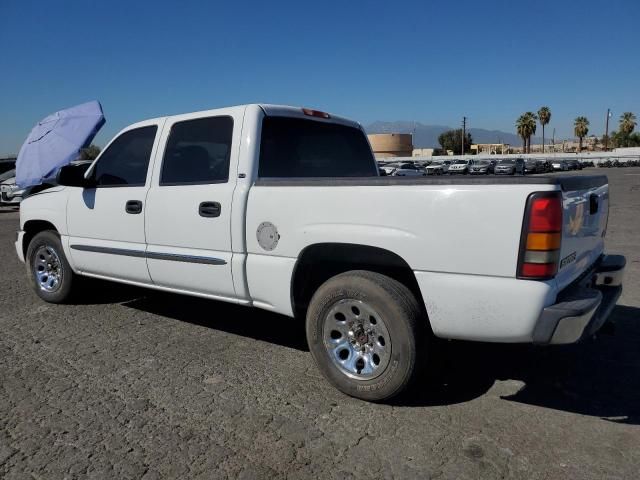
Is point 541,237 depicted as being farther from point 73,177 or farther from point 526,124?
point 526,124

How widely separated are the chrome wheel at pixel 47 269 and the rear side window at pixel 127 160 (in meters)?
1.17

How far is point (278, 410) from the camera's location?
3.34m

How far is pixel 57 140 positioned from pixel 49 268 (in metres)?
3.31

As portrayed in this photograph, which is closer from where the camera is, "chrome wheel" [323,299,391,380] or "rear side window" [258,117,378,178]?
"chrome wheel" [323,299,391,380]

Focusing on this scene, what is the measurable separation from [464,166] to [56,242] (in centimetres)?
4854

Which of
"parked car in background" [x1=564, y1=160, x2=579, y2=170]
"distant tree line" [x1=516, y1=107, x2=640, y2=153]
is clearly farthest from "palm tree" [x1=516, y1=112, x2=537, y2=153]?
"parked car in background" [x1=564, y1=160, x2=579, y2=170]

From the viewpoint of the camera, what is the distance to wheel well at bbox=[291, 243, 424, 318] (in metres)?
3.36

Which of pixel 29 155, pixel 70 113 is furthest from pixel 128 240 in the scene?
pixel 29 155

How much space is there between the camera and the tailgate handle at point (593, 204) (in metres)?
3.40

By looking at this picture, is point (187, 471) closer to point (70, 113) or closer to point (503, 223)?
point (503, 223)

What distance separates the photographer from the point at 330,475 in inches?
105

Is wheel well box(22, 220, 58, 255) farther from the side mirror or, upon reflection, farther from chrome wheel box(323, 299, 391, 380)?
chrome wheel box(323, 299, 391, 380)

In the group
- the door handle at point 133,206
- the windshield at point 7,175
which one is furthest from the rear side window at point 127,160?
the windshield at point 7,175

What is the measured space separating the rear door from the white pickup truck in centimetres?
1
